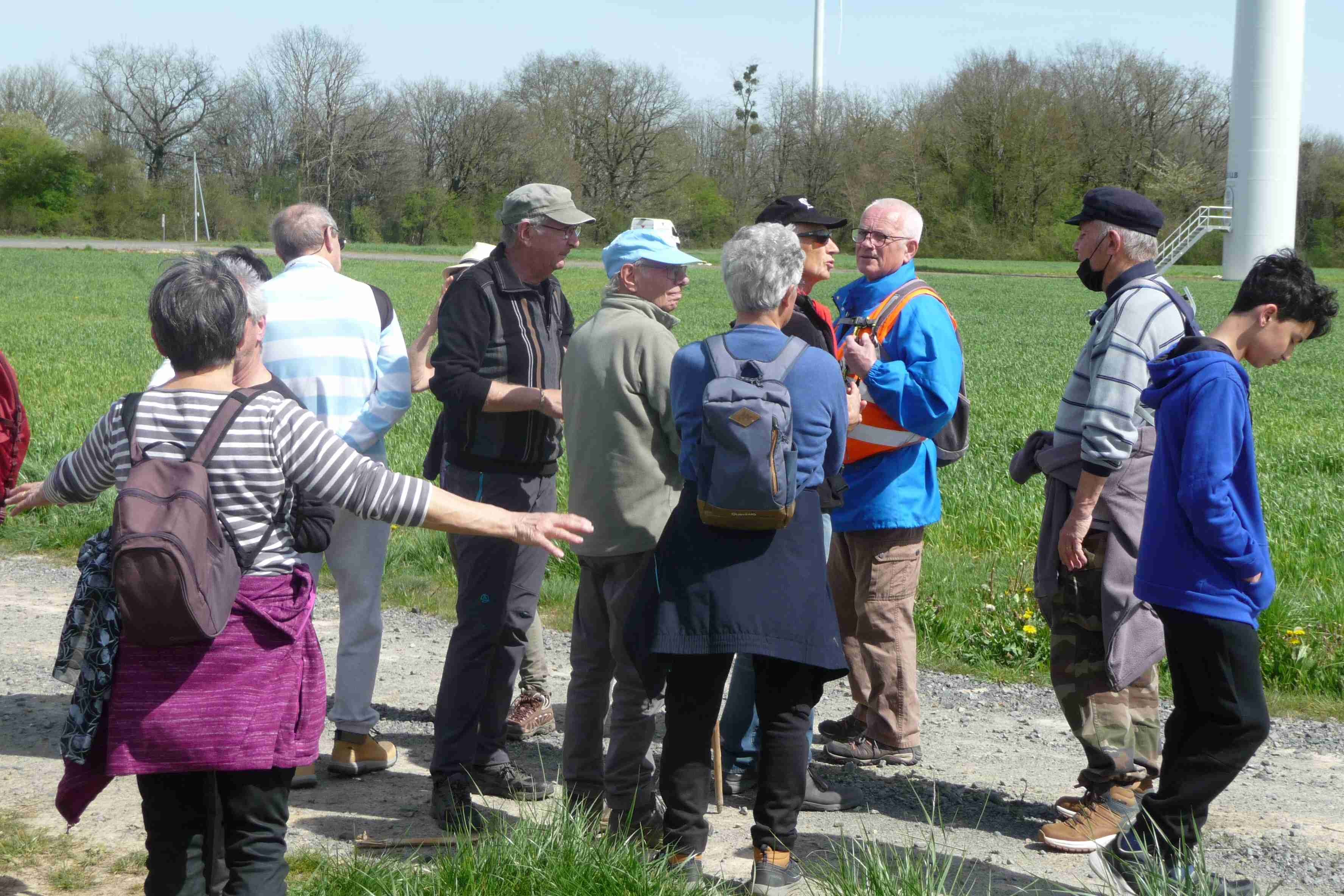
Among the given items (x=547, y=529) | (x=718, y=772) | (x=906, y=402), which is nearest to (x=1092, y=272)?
(x=906, y=402)

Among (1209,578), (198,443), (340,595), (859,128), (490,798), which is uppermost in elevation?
(859,128)

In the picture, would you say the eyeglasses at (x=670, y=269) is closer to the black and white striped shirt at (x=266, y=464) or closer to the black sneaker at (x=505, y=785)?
the black and white striped shirt at (x=266, y=464)

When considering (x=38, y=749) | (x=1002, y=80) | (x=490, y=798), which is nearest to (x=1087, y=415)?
(x=490, y=798)

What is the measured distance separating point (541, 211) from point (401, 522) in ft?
5.53

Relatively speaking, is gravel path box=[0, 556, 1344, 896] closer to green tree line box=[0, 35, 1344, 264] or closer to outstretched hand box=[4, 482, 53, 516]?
outstretched hand box=[4, 482, 53, 516]

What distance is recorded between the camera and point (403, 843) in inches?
151

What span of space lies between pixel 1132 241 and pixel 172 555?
9.92 feet

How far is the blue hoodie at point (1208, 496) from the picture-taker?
3.29 metres

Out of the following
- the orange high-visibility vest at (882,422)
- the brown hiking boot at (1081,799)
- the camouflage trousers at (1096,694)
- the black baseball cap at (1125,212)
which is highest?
the black baseball cap at (1125,212)

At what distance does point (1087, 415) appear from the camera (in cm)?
390

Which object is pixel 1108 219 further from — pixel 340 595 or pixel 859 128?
pixel 859 128

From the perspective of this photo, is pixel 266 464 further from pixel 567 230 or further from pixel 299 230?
pixel 299 230

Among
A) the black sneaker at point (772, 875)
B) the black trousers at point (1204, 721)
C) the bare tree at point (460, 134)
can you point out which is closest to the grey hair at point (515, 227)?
the black sneaker at point (772, 875)

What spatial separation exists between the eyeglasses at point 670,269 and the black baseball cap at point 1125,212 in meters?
1.26
